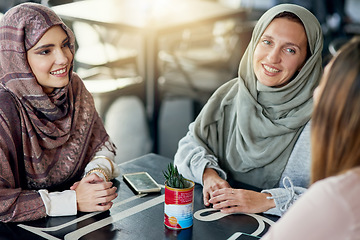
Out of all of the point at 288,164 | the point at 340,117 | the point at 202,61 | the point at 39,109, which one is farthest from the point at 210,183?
the point at 202,61

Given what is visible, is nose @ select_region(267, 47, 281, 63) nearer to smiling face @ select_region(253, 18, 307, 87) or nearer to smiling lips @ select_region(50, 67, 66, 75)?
smiling face @ select_region(253, 18, 307, 87)

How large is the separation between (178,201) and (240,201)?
0.96ft

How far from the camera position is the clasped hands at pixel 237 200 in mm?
1551

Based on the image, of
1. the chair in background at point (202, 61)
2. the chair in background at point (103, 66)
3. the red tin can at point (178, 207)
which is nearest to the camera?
the red tin can at point (178, 207)

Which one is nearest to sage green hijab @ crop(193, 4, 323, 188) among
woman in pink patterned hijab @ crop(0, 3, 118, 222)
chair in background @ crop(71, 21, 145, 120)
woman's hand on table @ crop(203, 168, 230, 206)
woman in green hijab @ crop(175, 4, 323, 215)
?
woman in green hijab @ crop(175, 4, 323, 215)

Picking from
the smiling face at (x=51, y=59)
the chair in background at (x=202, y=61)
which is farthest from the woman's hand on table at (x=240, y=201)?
the chair in background at (x=202, y=61)

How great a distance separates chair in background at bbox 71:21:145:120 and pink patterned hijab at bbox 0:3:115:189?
2.11 m

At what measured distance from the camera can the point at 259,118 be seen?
70.8 inches

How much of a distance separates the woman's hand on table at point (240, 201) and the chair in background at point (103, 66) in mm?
→ 2421

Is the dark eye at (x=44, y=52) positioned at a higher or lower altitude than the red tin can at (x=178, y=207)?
higher

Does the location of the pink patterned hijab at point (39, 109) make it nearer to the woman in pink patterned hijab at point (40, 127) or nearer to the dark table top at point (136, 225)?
the woman in pink patterned hijab at point (40, 127)

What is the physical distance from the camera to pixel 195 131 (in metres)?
1.91

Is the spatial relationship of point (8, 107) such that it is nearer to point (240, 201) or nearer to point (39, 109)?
point (39, 109)

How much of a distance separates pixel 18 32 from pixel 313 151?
3.32 ft
